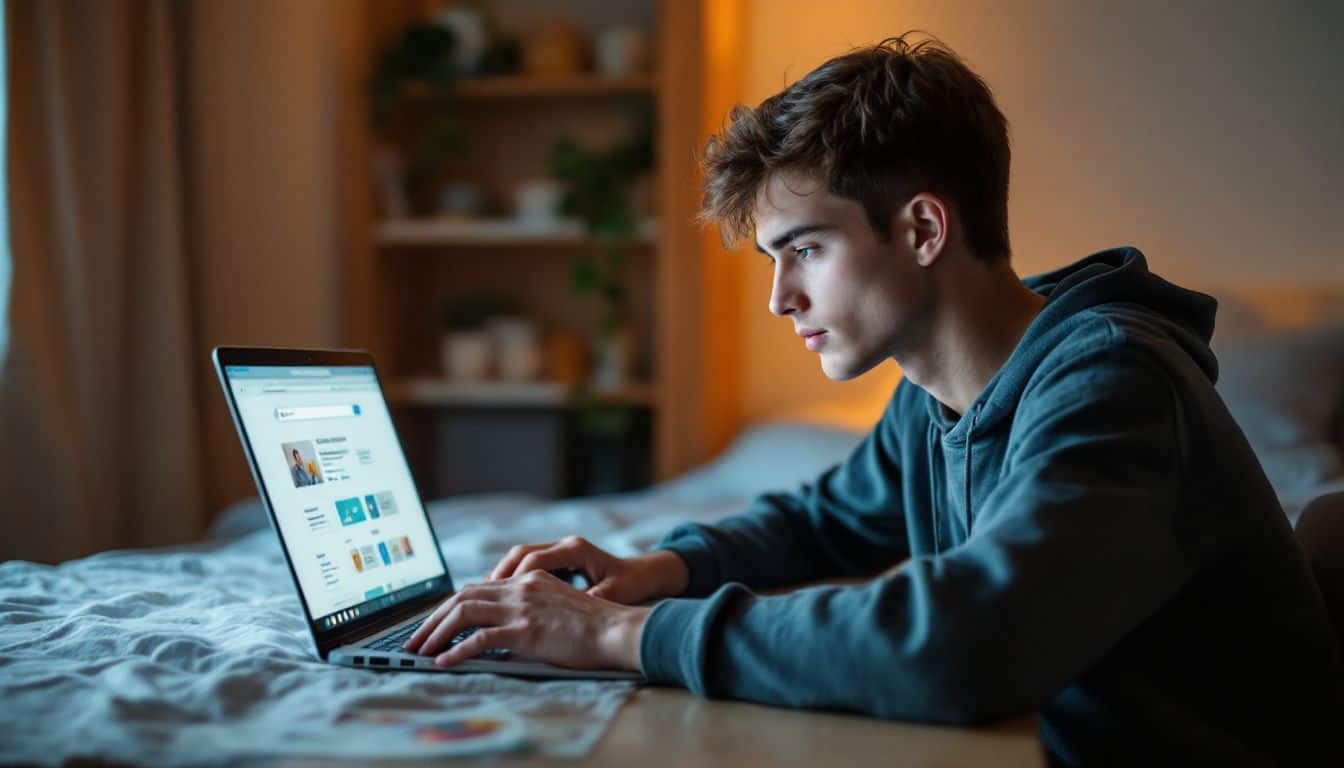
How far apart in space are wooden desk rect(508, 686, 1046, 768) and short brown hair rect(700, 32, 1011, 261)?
48 centimetres

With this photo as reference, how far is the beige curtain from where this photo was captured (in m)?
1.96

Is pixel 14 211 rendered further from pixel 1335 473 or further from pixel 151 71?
pixel 1335 473

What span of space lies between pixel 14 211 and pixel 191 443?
614 millimetres

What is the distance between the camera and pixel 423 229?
9.75 feet

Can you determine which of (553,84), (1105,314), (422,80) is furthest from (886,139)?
(422,80)

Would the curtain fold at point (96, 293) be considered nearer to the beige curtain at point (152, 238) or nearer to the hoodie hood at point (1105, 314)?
the beige curtain at point (152, 238)

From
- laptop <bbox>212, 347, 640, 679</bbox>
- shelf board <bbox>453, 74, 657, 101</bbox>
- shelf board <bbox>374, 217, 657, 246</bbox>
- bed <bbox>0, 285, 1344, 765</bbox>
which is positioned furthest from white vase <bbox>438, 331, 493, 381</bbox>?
laptop <bbox>212, 347, 640, 679</bbox>

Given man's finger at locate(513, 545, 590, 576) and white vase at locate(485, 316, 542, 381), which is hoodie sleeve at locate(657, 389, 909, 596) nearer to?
man's finger at locate(513, 545, 590, 576)

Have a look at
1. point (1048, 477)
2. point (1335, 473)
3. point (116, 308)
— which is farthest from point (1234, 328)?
point (116, 308)

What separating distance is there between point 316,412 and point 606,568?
1.01ft

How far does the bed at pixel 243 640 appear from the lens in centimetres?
69

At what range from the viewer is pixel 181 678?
2.59 ft

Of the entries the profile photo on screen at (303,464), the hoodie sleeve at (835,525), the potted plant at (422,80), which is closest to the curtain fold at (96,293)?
the potted plant at (422,80)

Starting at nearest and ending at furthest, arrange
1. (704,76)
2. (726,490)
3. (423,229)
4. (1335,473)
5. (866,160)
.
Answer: (866,160), (1335,473), (726,490), (704,76), (423,229)
